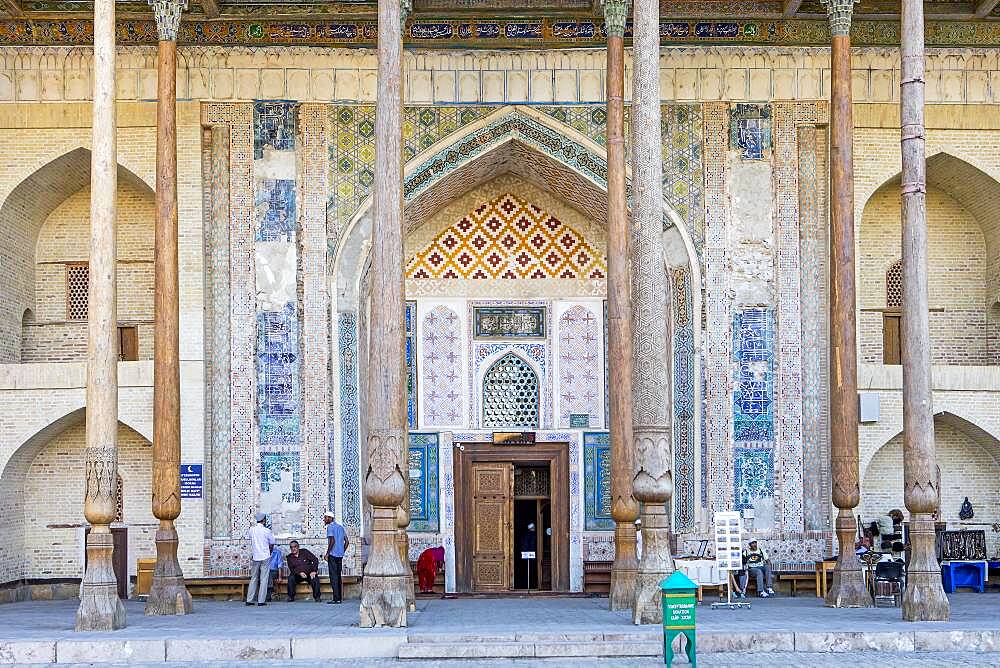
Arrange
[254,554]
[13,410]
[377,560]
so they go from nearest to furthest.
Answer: [377,560] < [254,554] < [13,410]

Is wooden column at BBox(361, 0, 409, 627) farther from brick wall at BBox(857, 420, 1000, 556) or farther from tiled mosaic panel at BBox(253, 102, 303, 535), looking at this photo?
brick wall at BBox(857, 420, 1000, 556)

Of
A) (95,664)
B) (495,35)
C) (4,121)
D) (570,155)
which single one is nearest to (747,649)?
(95,664)

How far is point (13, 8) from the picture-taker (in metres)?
16.4

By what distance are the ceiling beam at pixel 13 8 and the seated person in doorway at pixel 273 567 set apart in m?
6.65

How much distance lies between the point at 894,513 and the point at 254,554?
7308 mm

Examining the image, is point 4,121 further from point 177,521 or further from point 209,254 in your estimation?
point 177,521

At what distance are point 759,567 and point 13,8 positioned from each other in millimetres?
10293

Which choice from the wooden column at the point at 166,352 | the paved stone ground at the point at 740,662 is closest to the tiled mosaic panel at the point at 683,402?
the paved stone ground at the point at 740,662

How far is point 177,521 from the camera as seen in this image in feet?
53.4

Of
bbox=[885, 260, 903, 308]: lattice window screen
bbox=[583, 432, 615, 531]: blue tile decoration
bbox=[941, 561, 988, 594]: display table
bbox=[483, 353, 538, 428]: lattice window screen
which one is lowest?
bbox=[941, 561, 988, 594]: display table

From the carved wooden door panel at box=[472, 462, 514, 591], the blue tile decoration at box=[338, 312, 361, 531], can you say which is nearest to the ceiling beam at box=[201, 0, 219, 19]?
the blue tile decoration at box=[338, 312, 361, 531]

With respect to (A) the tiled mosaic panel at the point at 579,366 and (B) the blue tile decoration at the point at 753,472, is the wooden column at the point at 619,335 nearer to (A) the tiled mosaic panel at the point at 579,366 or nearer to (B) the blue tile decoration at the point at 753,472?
(B) the blue tile decoration at the point at 753,472

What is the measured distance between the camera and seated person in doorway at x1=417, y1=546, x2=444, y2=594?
1709 centimetres

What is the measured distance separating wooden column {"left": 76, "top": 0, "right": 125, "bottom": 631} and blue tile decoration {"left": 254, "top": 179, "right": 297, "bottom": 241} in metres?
3.95
